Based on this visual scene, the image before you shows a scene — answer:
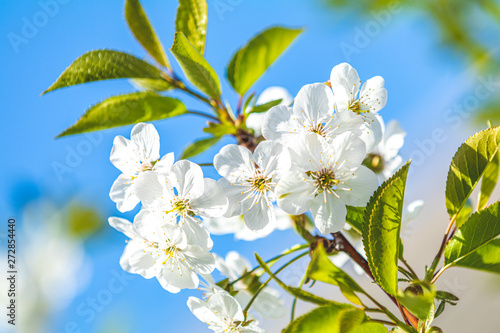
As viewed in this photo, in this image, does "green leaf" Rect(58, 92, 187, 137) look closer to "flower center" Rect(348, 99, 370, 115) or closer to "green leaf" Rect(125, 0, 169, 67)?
"green leaf" Rect(125, 0, 169, 67)

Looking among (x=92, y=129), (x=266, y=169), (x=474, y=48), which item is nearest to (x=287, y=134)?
(x=266, y=169)

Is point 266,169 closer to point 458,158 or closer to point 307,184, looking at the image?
point 307,184

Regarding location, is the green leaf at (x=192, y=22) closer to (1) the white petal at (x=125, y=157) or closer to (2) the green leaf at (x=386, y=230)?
(1) the white petal at (x=125, y=157)

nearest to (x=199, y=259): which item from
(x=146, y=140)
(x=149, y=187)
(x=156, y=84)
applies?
(x=149, y=187)

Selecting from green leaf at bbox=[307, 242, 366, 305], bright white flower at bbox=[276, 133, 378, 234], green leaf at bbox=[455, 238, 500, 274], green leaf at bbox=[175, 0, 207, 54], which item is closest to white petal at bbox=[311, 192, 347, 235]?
bright white flower at bbox=[276, 133, 378, 234]

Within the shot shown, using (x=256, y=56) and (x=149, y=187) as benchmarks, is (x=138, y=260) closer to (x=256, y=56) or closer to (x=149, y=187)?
(x=149, y=187)
